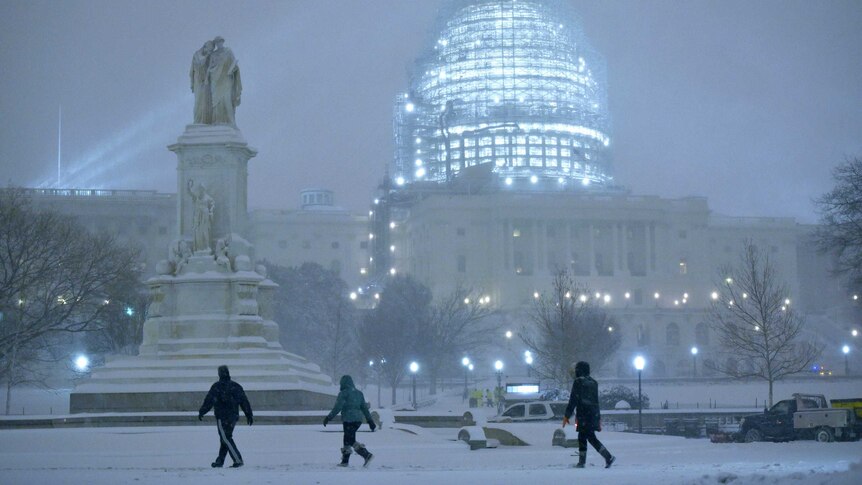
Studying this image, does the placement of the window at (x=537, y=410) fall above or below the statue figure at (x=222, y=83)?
below

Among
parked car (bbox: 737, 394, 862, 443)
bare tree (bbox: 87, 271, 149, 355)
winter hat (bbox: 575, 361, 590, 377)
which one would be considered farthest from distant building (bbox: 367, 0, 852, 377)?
winter hat (bbox: 575, 361, 590, 377)

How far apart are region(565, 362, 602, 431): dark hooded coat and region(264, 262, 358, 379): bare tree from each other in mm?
56912

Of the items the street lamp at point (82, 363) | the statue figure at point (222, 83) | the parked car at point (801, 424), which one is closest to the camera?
the parked car at point (801, 424)

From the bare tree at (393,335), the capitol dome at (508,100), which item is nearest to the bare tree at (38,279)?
the bare tree at (393,335)

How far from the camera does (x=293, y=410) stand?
28594 mm

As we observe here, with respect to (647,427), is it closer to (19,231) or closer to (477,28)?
(19,231)

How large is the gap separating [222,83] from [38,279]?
17.0 metres

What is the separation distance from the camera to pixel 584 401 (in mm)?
17625

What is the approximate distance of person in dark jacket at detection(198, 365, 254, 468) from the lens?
17.8 meters

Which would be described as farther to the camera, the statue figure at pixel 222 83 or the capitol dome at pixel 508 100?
the capitol dome at pixel 508 100

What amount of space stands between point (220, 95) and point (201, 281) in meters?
4.90

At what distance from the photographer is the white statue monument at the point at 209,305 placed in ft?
94.6

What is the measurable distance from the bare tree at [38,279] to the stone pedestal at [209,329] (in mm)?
12391

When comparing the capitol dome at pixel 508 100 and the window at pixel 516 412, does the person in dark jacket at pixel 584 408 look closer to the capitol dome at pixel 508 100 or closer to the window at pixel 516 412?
the window at pixel 516 412
